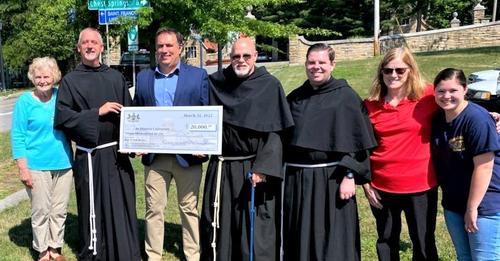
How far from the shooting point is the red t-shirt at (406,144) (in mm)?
3975

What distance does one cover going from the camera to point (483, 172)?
346cm

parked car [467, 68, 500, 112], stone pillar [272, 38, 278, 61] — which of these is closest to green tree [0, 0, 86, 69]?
stone pillar [272, 38, 278, 61]

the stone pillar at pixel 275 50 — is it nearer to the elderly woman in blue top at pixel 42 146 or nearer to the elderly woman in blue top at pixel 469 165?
the elderly woman in blue top at pixel 42 146

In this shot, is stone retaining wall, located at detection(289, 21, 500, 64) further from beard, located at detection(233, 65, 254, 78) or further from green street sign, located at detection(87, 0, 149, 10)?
beard, located at detection(233, 65, 254, 78)

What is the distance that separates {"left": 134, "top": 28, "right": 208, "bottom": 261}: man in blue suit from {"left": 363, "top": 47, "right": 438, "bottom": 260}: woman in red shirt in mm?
1551

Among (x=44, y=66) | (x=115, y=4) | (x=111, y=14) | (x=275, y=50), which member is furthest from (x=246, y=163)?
(x=275, y=50)

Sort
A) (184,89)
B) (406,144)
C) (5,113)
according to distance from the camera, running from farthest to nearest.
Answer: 1. (5,113)
2. (184,89)
3. (406,144)

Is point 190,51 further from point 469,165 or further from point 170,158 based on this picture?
point 469,165

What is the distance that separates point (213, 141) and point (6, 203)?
424 centimetres

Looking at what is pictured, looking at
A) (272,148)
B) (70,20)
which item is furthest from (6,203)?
(70,20)

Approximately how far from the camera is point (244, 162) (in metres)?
4.57

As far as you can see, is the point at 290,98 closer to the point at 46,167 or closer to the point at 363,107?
the point at 363,107

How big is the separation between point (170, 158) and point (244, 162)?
2.45 feet

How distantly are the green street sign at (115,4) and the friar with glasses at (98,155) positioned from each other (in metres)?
6.72
